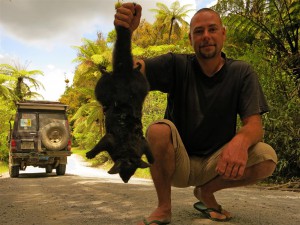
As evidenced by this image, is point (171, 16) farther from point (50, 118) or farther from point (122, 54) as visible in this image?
point (122, 54)

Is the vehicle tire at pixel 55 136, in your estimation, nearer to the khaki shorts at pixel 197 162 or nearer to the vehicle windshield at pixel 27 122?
the vehicle windshield at pixel 27 122

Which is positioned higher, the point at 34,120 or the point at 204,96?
the point at 204,96

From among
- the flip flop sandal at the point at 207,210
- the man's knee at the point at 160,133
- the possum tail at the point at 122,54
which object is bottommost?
the flip flop sandal at the point at 207,210

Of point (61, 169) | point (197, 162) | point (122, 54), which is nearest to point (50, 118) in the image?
point (61, 169)

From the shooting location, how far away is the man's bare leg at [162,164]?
2680 millimetres

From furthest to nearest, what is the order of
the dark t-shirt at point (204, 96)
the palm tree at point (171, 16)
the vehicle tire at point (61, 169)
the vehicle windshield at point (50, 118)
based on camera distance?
the palm tree at point (171, 16), the vehicle tire at point (61, 169), the vehicle windshield at point (50, 118), the dark t-shirt at point (204, 96)

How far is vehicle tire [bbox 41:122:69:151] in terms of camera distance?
10812 mm

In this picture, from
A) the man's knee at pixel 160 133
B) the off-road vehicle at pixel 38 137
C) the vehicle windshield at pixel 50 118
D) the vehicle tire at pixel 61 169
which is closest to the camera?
the man's knee at pixel 160 133

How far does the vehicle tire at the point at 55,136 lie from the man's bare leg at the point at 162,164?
8629 mm

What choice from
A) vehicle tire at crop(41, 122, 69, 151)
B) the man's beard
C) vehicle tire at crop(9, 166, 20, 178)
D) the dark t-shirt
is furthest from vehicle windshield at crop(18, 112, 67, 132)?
the man's beard

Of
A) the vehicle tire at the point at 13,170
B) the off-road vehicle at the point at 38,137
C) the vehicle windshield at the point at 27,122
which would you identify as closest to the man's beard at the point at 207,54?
the off-road vehicle at the point at 38,137

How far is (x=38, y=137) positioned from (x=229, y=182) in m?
9.26

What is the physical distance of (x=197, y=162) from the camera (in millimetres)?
2941

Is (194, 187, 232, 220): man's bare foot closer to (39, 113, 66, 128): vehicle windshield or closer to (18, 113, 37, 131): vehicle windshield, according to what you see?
(39, 113, 66, 128): vehicle windshield
